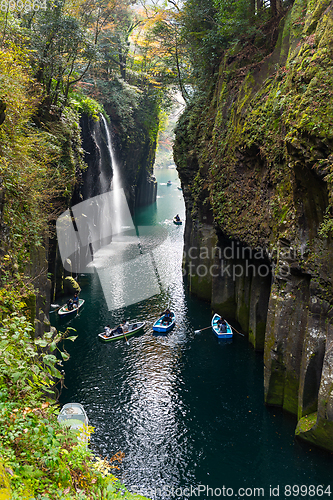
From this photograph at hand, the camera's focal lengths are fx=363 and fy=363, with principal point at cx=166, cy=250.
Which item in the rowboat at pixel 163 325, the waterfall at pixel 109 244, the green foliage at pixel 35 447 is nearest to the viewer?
the green foliage at pixel 35 447

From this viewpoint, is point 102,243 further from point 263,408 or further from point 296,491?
point 296,491

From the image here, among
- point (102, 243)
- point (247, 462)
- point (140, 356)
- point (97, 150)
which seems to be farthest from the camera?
point (102, 243)

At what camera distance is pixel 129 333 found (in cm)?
2188

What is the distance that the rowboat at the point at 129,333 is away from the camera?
21094 mm

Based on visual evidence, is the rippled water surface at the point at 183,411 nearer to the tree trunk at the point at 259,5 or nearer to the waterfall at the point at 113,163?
the tree trunk at the point at 259,5

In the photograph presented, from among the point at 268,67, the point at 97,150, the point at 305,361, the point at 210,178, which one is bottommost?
the point at 305,361

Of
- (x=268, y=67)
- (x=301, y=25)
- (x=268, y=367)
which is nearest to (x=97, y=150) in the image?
(x=268, y=67)

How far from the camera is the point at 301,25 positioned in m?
14.9

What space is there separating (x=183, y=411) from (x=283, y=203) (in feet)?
32.5

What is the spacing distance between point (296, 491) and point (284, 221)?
968cm

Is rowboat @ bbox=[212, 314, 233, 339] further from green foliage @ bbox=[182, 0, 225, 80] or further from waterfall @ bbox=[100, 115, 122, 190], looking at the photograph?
waterfall @ bbox=[100, 115, 122, 190]

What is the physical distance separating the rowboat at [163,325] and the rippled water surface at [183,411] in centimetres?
44

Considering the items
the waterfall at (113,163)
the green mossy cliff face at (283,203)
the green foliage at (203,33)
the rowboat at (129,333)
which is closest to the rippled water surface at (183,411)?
the rowboat at (129,333)

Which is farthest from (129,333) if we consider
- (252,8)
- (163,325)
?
(252,8)
